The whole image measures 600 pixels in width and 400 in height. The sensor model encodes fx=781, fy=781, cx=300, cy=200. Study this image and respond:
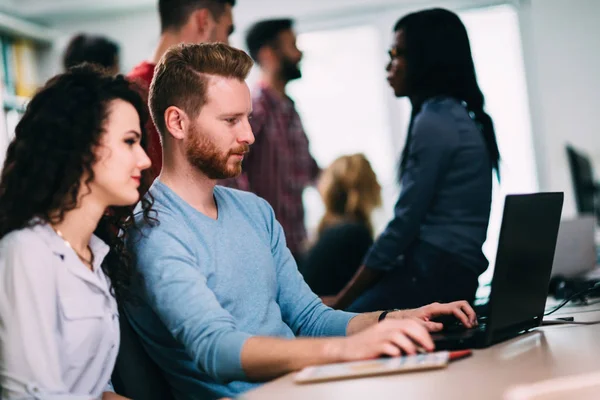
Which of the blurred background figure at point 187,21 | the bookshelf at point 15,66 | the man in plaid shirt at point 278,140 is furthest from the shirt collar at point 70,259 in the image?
the bookshelf at point 15,66

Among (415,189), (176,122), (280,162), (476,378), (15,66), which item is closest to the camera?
(476,378)

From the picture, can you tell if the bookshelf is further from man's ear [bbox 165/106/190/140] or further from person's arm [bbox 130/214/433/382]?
person's arm [bbox 130/214/433/382]

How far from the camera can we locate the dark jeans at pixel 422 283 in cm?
238

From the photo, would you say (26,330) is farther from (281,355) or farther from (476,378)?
(476,378)

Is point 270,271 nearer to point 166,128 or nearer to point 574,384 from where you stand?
point 166,128

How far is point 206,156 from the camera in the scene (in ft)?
5.31

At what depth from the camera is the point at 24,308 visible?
1.17 meters

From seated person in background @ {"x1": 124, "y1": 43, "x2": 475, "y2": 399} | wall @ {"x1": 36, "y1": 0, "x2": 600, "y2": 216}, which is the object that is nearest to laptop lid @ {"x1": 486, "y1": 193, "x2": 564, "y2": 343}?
seated person in background @ {"x1": 124, "y1": 43, "x2": 475, "y2": 399}

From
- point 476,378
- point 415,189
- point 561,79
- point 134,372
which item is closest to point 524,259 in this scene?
point 476,378

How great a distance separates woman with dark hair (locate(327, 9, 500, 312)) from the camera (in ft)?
7.80

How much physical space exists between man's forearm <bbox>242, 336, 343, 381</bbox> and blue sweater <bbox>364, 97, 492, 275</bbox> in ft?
3.93

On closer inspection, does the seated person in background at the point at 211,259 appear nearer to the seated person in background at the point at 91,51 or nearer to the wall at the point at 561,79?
the seated person in background at the point at 91,51

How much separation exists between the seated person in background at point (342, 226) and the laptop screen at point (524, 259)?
1282 millimetres

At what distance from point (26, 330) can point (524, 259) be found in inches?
33.8
